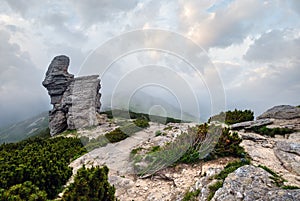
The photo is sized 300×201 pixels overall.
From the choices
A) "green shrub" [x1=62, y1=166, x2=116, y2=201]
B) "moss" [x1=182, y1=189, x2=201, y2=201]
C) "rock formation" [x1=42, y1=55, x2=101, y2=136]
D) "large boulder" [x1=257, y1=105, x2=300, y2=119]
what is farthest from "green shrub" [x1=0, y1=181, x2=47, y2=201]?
"rock formation" [x1=42, y1=55, x2=101, y2=136]

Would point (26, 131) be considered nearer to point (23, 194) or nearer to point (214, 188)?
point (23, 194)

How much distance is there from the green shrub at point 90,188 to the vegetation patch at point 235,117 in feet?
37.7

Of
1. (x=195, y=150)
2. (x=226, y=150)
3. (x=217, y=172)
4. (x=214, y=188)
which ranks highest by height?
(x=226, y=150)

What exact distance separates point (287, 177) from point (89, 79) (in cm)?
2704

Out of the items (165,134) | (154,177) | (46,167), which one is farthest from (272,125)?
(46,167)

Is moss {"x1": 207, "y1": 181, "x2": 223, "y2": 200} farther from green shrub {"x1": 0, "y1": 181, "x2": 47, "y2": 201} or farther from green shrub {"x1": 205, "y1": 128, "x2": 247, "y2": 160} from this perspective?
green shrub {"x1": 0, "y1": 181, "x2": 47, "y2": 201}

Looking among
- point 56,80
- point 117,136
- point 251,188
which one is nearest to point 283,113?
point 251,188

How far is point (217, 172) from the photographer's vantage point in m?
7.38

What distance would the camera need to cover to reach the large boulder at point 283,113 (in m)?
14.6

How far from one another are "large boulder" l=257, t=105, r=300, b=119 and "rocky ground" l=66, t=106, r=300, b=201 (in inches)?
54.3

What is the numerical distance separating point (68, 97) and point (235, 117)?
21226 millimetres

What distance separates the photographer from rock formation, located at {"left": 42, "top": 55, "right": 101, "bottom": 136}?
2755cm

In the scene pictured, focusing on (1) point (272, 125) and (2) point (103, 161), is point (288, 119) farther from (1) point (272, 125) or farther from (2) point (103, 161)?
(2) point (103, 161)

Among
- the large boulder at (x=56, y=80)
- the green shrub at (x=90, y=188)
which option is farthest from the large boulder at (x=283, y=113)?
the large boulder at (x=56, y=80)
